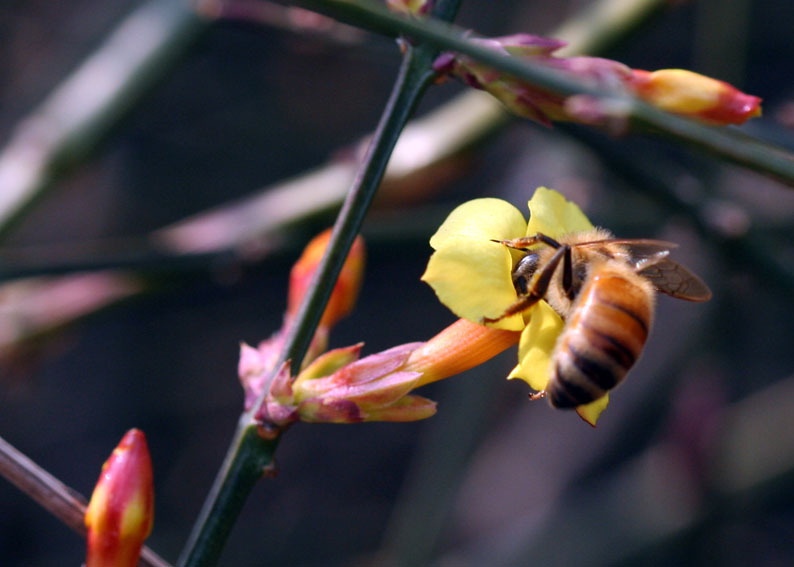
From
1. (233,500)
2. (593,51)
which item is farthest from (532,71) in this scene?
(593,51)

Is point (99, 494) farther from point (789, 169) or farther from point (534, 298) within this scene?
point (789, 169)

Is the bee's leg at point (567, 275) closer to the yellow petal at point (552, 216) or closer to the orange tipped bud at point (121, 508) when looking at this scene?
the yellow petal at point (552, 216)

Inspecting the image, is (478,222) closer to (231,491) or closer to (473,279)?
(473,279)

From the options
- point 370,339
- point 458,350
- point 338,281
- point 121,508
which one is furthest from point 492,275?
point 370,339

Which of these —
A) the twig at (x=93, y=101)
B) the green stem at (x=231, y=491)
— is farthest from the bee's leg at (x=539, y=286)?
the twig at (x=93, y=101)

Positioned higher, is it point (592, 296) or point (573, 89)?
point (573, 89)

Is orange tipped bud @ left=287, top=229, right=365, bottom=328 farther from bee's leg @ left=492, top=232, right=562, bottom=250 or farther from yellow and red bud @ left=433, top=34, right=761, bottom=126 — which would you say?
yellow and red bud @ left=433, top=34, right=761, bottom=126

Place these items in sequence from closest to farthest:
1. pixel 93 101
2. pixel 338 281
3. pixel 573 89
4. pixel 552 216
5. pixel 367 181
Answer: pixel 573 89
pixel 367 181
pixel 552 216
pixel 338 281
pixel 93 101
